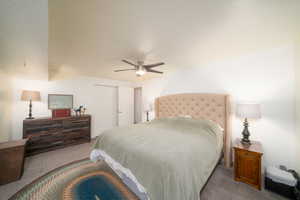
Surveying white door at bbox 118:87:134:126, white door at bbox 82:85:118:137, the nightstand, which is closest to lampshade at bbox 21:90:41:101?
white door at bbox 82:85:118:137

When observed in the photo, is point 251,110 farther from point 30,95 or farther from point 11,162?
point 30,95

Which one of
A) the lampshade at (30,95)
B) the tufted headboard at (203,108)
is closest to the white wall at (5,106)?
the lampshade at (30,95)

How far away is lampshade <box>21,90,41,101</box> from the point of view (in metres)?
2.86

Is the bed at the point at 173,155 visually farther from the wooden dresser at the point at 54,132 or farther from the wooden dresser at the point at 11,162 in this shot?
the wooden dresser at the point at 54,132

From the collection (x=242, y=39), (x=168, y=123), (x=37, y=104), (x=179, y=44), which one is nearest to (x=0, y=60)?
(x=37, y=104)

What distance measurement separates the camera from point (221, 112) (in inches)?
99.8

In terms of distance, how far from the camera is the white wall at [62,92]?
117 inches

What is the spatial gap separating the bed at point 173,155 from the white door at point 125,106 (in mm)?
2554

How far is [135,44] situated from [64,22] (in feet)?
3.20

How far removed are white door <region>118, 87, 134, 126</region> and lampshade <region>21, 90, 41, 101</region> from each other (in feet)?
8.00

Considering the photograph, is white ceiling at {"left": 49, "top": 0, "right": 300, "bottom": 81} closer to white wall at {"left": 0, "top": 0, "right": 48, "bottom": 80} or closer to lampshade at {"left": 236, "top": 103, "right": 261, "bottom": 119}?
white wall at {"left": 0, "top": 0, "right": 48, "bottom": 80}

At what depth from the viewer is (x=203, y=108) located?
2826 millimetres

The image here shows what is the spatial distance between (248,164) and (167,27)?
248 centimetres

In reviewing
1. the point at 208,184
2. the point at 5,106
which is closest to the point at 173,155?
the point at 208,184
